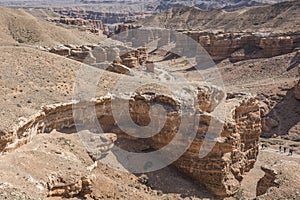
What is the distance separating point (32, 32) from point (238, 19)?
189 ft

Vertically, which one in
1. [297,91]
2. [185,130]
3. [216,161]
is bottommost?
[297,91]

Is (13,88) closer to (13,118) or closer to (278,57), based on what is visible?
(13,118)

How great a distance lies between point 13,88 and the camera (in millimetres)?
24234

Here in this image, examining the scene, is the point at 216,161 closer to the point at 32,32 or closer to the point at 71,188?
the point at 71,188

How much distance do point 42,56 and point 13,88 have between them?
5.12m

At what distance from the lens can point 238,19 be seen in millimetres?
113500

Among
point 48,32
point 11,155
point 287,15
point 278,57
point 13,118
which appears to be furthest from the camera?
point 287,15

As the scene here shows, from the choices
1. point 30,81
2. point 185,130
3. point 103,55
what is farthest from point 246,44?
point 30,81

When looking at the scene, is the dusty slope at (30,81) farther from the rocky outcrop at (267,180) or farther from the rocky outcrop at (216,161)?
the rocky outcrop at (267,180)

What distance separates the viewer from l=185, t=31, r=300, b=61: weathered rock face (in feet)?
248

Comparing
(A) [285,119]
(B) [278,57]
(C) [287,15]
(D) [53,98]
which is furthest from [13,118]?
(C) [287,15]

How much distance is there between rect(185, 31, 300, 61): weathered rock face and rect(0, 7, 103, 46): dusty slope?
899 inches

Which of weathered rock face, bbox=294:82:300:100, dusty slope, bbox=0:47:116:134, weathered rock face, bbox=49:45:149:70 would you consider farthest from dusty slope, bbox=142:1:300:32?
dusty slope, bbox=0:47:116:134

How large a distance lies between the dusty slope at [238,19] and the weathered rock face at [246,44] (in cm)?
991
